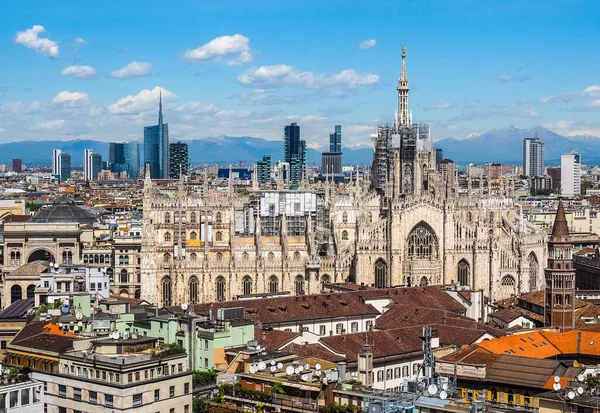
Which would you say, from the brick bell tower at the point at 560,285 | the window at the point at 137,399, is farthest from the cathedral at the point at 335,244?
the window at the point at 137,399

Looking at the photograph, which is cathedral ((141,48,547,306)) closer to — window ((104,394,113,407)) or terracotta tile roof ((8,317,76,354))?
terracotta tile roof ((8,317,76,354))

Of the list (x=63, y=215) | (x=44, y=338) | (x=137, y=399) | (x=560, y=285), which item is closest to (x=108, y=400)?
(x=137, y=399)

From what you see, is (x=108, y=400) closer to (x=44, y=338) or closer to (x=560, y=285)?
(x=44, y=338)

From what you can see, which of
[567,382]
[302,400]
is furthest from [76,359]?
[567,382]

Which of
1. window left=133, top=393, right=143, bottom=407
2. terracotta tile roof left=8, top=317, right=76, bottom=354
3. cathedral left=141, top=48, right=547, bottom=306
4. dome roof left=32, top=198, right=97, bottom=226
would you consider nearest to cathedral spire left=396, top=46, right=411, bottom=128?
cathedral left=141, top=48, right=547, bottom=306

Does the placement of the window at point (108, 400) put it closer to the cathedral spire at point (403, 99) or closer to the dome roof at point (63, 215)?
the dome roof at point (63, 215)

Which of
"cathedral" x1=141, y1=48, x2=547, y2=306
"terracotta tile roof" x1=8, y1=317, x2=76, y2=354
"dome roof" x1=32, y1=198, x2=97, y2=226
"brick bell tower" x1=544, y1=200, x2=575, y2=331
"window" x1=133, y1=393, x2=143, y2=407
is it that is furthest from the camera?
"dome roof" x1=32, y1=198, x2=97, y2=226
